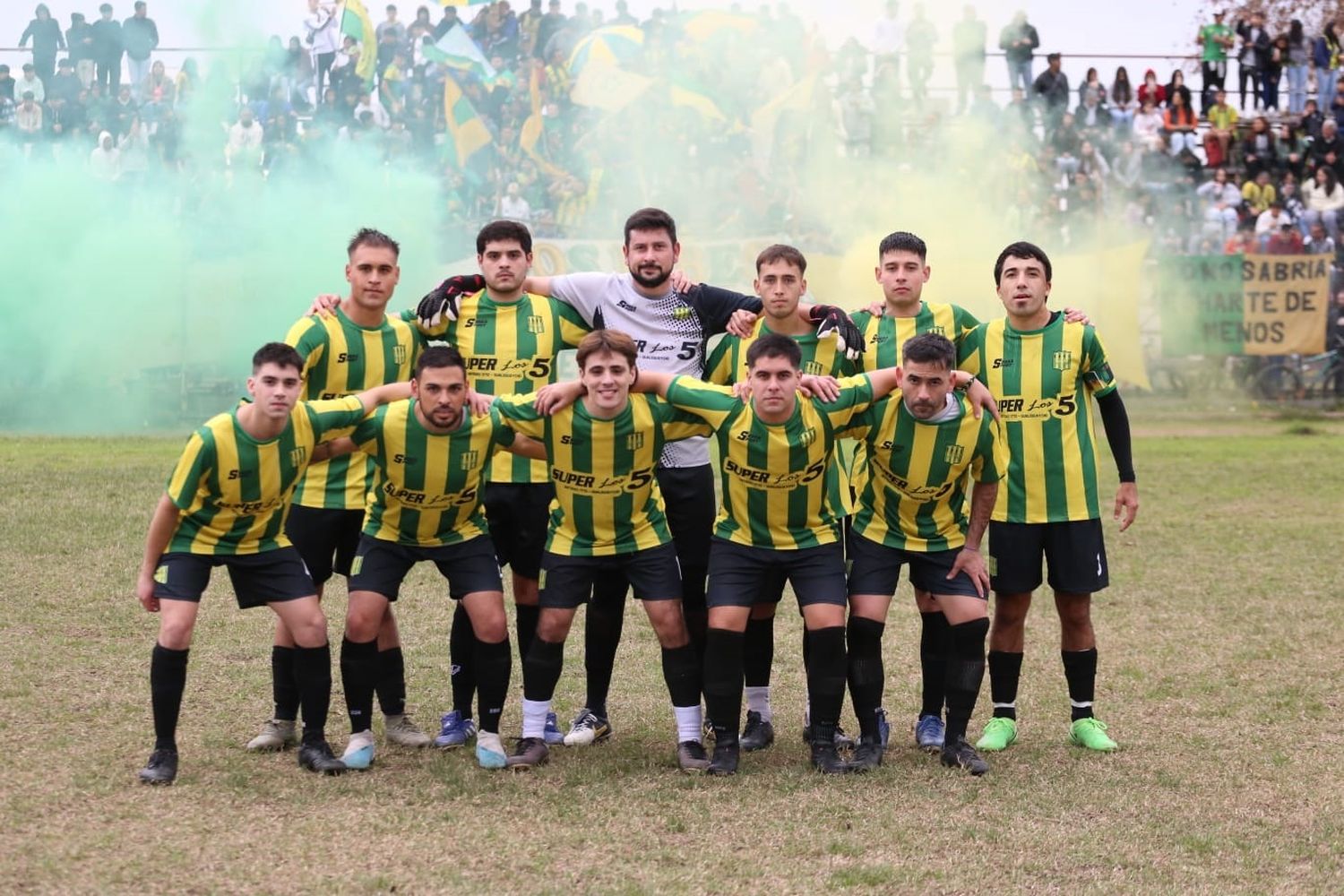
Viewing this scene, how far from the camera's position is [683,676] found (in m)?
6.34

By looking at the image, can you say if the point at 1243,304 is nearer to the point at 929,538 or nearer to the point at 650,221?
the point at 929,538

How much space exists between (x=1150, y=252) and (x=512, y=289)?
62.8 ft

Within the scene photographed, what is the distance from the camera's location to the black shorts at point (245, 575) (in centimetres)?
602

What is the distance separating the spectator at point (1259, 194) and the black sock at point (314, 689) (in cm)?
2161

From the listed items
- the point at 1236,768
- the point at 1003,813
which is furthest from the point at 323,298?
the point at 1236,768

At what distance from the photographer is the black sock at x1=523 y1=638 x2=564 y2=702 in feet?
20.9

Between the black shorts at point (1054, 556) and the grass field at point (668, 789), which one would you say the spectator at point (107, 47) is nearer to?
Result: the grass field at point (668, 789)

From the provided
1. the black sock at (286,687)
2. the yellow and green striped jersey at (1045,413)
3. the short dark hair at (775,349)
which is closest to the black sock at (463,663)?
the black sock at (286,687)

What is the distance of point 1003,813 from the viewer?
18.5ft

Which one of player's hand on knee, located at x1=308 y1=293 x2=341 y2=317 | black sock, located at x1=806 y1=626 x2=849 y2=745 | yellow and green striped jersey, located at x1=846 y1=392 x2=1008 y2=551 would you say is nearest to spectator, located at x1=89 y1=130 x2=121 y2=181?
player's hand on knee, located at x1=308 y1=293 x2=341 y2=317

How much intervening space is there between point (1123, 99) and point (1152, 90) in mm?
582

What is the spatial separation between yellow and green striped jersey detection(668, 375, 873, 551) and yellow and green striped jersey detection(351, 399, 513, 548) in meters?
0.82

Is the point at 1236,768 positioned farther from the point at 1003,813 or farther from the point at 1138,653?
the point at 1138,653

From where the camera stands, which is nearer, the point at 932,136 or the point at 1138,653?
the point at 1138,653
